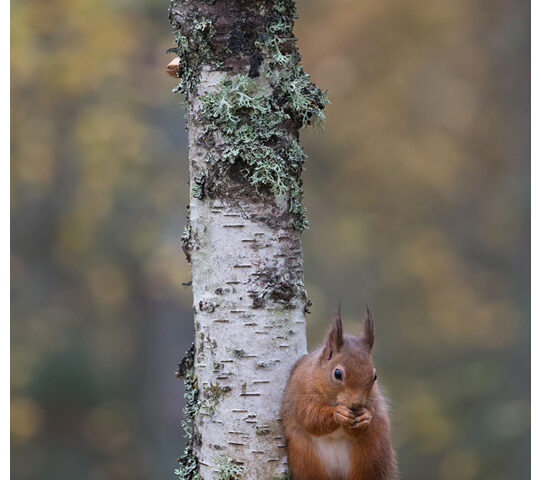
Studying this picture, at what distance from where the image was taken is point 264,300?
1.94 m

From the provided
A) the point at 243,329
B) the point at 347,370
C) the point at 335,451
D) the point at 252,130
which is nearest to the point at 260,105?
the point at 252,130

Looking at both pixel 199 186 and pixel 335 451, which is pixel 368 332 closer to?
pixel 335 451

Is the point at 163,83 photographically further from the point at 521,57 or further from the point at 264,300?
the point at 264,300

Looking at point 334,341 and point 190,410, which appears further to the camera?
point 190,410

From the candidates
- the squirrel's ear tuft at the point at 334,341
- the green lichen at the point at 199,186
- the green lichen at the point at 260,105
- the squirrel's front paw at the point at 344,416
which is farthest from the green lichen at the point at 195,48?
the squirrel's front paw at the point at 344,416

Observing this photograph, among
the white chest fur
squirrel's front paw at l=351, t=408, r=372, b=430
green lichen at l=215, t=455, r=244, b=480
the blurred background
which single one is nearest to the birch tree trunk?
green lichen at l=215, t=455, r=244, b=480

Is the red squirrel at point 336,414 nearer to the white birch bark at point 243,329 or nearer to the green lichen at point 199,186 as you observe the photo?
the white birch bark at point 243,329

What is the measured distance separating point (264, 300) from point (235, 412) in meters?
0.32

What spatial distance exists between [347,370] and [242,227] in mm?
483

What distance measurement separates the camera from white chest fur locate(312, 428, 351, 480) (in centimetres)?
195

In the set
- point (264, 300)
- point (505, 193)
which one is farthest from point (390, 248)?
point (264, 300)

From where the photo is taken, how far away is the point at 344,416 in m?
1.88

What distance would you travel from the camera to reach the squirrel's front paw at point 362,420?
186 cm

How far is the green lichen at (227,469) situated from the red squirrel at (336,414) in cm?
15
